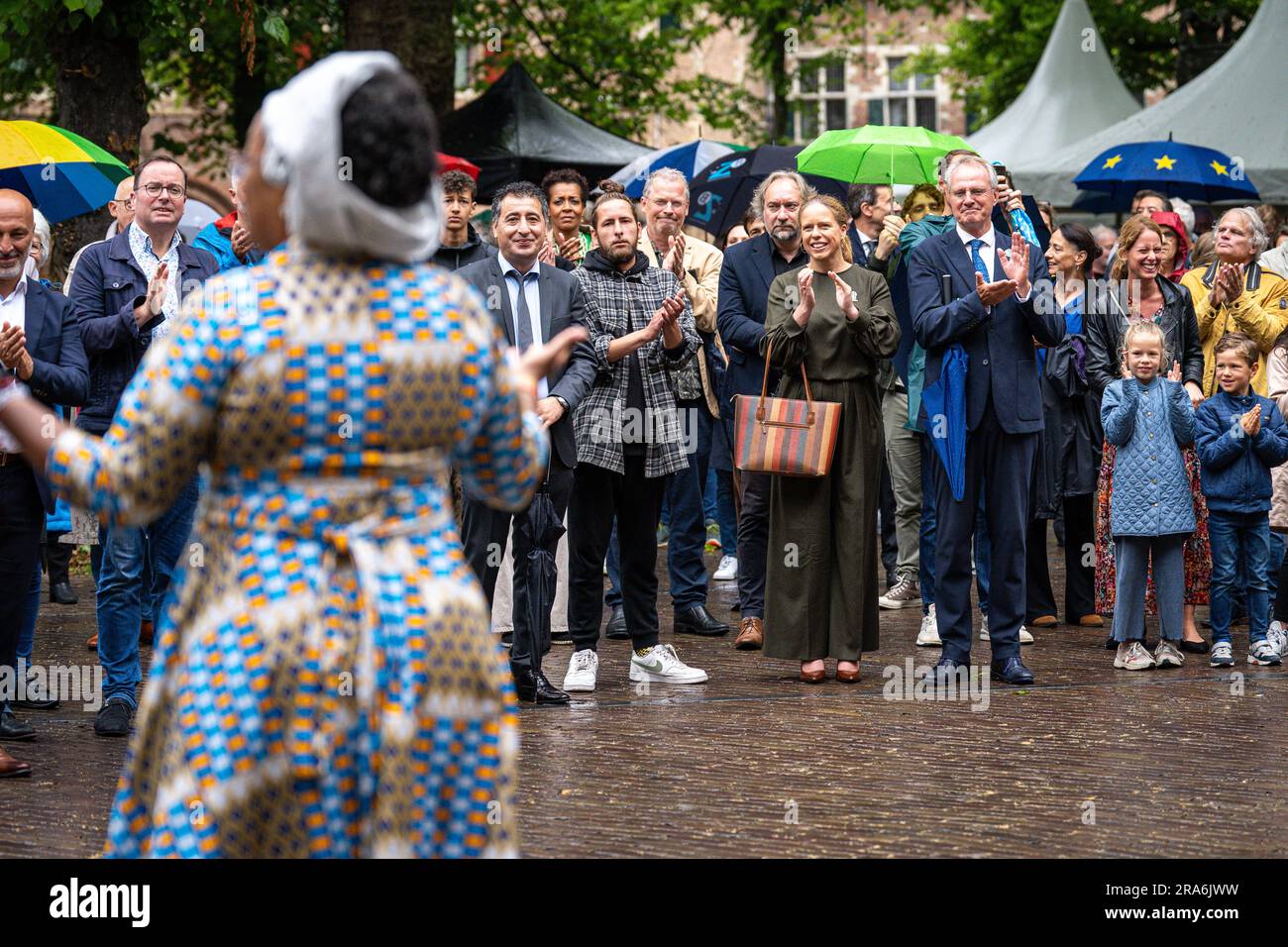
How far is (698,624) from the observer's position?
417 inches

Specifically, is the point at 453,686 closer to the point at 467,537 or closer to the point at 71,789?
the point at 71,789

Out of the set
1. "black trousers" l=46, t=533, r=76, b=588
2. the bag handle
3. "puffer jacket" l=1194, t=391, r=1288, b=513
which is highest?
the bag handle

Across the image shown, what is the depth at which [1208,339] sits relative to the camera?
11070mm

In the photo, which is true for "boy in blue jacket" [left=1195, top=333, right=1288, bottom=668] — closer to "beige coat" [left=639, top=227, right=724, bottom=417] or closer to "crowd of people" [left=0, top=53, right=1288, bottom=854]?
"crowd of people" [left=0, top=53, right=1288, bottom=854]

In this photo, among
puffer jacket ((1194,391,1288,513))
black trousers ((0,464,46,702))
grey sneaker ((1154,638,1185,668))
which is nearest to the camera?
black trousers ((0,464,46,702))

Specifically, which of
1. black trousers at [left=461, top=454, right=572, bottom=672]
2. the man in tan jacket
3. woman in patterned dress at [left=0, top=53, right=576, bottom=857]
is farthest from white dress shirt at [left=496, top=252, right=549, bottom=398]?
woman in patterned dress at [left=0, top=53, right=576, bottom=857]

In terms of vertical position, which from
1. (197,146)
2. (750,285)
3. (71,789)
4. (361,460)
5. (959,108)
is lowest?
(71,789)

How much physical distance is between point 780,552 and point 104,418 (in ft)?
10.2

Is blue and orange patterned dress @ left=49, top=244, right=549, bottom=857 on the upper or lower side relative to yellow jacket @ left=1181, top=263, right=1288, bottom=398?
lower

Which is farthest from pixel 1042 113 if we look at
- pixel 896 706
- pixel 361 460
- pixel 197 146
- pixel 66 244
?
pixel 361 460

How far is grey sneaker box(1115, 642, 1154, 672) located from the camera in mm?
9375

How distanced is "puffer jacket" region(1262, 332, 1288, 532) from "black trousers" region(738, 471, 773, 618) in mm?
2719

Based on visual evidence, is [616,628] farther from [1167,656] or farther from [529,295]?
[1167,656]

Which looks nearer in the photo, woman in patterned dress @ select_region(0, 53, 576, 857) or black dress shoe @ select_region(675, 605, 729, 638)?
woman in patterned dress @ select_region(0, 53, 576, 857)
